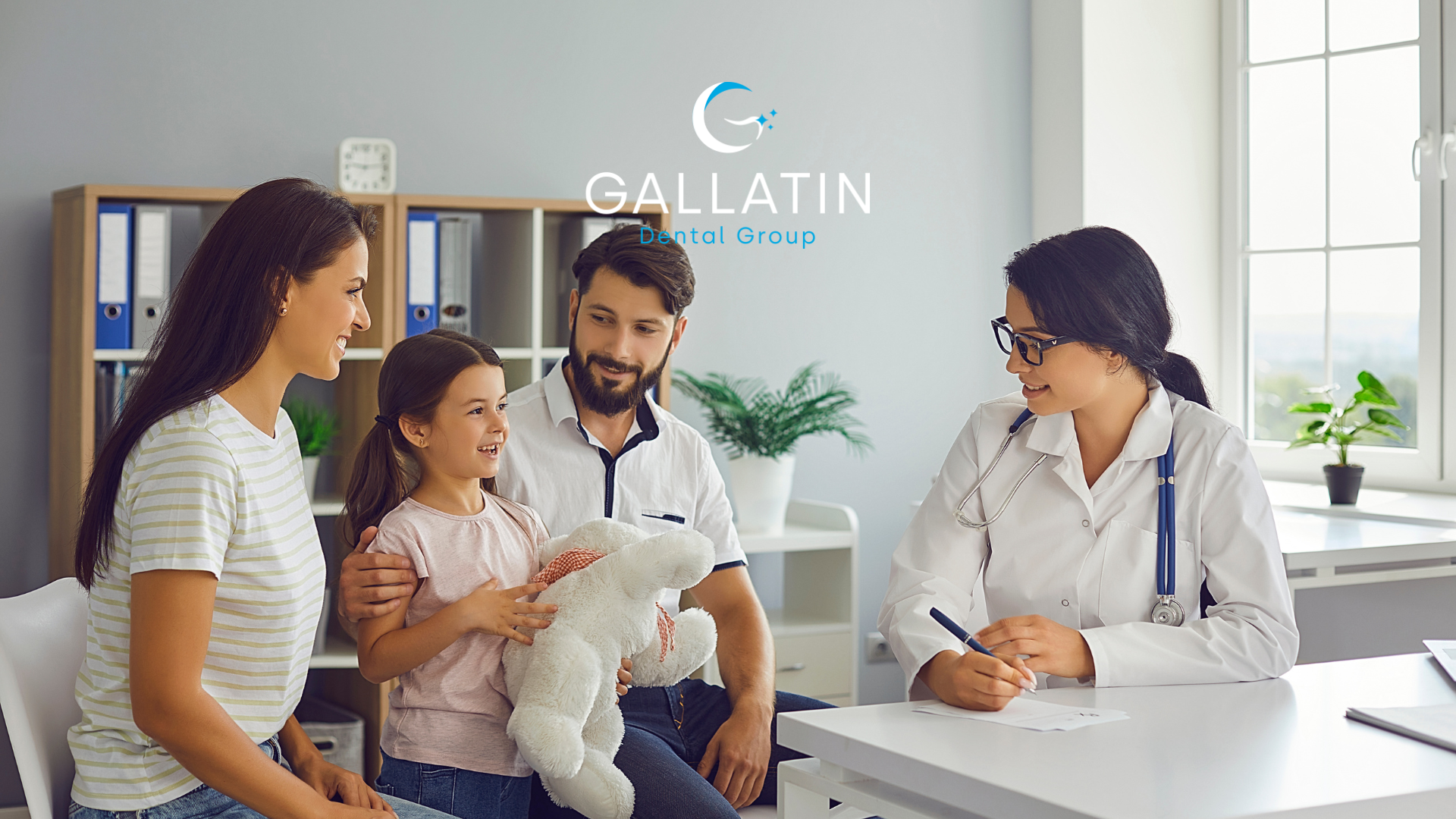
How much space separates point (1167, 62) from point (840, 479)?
1.63 metres

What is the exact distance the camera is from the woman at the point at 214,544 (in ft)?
3.84

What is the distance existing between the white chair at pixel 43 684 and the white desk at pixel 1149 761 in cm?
81

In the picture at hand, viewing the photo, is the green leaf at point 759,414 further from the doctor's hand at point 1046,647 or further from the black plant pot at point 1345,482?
the doctor's hand at point 1046,647

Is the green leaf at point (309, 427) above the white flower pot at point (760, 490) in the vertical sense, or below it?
above

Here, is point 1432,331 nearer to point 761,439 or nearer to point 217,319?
point 761,439

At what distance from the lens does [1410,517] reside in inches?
107

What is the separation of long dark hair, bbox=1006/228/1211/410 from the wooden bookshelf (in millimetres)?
1392

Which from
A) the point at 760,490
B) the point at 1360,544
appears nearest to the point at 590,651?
the point at 760,490

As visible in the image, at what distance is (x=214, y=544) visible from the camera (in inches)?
46.6

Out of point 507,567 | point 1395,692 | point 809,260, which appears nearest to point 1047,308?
point 1395,692

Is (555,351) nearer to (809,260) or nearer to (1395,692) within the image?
(809,260)

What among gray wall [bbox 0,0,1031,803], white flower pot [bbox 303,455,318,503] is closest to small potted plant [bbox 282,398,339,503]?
white flower pot [bbox 303,455,318,503]

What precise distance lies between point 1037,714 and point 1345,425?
2.36 metres

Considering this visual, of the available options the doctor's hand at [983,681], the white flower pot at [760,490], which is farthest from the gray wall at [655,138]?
the doctor's hand at [983,681]
